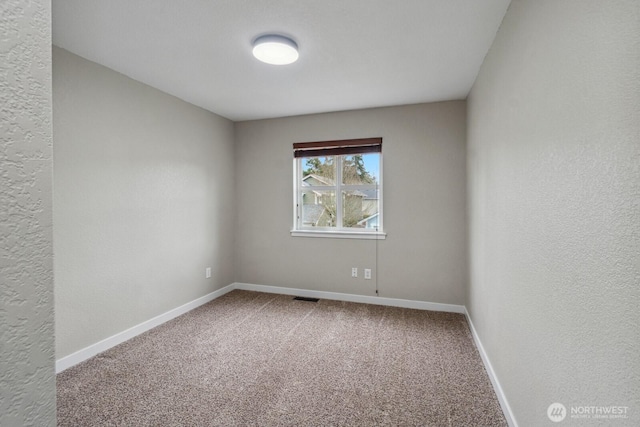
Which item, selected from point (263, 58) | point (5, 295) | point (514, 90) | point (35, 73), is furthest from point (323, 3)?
point (5, 295)

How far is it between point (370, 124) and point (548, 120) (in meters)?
2.61

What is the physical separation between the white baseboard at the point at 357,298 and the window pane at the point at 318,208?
901 mm

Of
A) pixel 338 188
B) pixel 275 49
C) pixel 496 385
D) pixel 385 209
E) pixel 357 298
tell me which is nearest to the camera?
pixel 496 385

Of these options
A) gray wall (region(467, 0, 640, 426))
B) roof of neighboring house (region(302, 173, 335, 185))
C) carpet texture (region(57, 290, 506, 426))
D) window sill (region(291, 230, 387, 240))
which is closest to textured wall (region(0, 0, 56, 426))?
gray wall (region(467, 0, 640, 426))

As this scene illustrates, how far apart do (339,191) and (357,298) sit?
1380mm

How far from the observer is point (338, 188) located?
403 centimetres

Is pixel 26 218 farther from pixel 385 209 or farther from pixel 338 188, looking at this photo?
pixel 338 188

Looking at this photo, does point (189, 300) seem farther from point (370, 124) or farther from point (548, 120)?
point (548, 120)

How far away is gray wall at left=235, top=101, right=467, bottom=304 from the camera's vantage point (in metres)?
3.51

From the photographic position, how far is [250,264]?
436 centimetres

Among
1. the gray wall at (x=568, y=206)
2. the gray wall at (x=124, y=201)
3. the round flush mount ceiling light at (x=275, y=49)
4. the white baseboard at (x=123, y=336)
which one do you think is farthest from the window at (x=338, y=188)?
the gray wall at (x=568, y=206)

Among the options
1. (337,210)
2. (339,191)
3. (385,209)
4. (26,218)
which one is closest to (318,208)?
(337,210)

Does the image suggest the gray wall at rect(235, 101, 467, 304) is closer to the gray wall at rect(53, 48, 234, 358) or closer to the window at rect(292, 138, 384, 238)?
the window at rect(292, 138, 384, 238)

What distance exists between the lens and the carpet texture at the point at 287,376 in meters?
1.84
